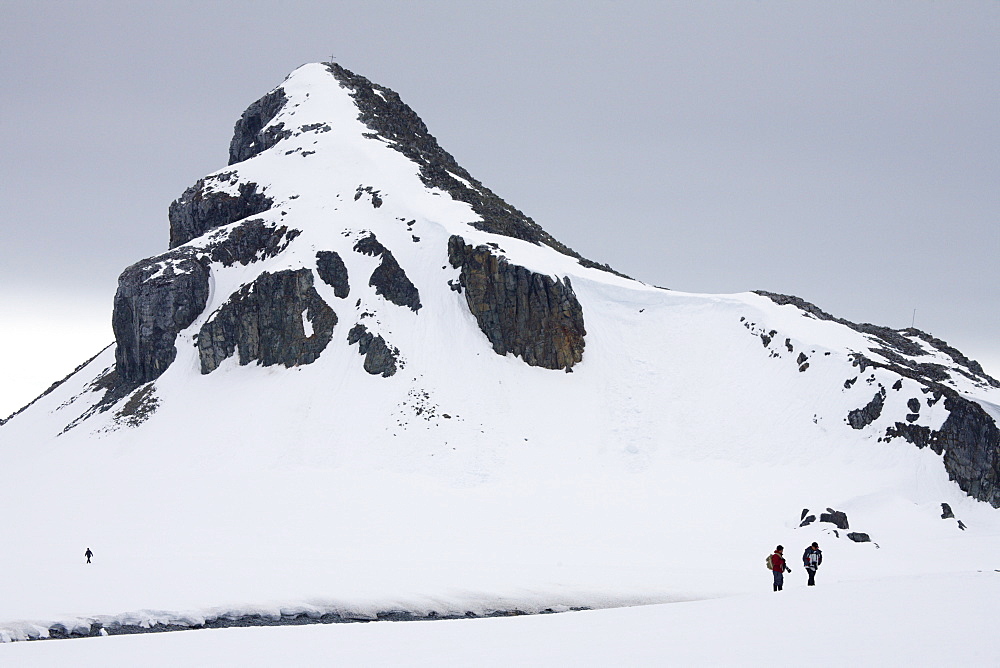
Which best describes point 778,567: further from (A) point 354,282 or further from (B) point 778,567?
(A) point 354,282

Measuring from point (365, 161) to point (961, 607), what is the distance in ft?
217

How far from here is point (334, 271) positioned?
6275 centimetres

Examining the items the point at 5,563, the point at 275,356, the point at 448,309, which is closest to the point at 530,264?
the point at 448,309

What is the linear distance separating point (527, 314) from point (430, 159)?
91.1 feet

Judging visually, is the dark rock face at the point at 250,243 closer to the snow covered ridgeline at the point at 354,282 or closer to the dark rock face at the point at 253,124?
the snow covered ridgeline at the point at 354,282

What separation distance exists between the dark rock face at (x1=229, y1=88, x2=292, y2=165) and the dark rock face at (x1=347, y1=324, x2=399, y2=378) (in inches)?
1374

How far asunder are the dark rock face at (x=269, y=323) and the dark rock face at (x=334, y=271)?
1.27 metres

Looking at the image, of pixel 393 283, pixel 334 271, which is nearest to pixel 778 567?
pixel 393 283

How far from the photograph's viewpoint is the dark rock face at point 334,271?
6219cm

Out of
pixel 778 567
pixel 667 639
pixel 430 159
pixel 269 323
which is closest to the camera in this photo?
pixel 667 639

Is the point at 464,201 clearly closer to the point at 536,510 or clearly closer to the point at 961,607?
the point at 536,510

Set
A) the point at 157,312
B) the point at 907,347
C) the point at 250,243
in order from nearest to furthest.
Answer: the point at 907,347, the point at 157,312, the point at 250,243

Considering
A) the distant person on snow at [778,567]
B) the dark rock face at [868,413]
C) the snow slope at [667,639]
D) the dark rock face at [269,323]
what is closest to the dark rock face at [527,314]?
the dark rock face at [269,323]

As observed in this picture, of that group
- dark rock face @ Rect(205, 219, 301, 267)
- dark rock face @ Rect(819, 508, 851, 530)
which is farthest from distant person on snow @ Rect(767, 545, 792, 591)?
dark rock face @ Rect(205, 219, 301, 267)
